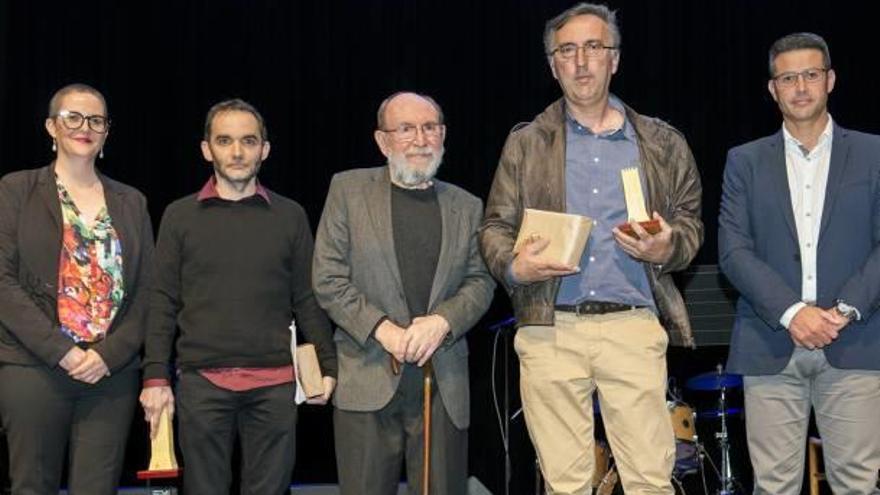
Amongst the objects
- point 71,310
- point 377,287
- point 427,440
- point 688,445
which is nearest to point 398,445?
point 427,440

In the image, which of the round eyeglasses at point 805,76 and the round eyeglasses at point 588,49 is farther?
the round eyeglasses at point 805,76

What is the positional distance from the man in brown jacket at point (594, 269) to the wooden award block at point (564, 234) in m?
0.03

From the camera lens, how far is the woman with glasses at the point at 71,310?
11.6 ft

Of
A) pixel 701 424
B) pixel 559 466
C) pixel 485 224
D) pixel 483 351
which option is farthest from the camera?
pixel 701 424

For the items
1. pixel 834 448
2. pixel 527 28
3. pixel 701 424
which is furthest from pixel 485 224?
pixel 701 424

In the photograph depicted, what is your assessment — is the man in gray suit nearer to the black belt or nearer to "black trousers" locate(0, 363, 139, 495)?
the black belt

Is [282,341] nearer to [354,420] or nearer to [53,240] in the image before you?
[354,420]

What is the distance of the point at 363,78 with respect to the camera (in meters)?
7.30

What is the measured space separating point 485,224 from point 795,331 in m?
1.01

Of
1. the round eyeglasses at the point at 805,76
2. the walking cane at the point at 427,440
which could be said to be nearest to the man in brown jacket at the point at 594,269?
the walking cane at the point at 427,440

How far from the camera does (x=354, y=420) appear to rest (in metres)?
3.63

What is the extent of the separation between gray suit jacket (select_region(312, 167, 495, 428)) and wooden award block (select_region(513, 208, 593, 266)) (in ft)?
1.54

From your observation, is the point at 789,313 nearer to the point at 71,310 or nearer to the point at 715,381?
the point at 71,310

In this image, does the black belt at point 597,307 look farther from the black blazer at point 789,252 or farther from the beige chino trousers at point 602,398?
the black blazer at point 789,252
